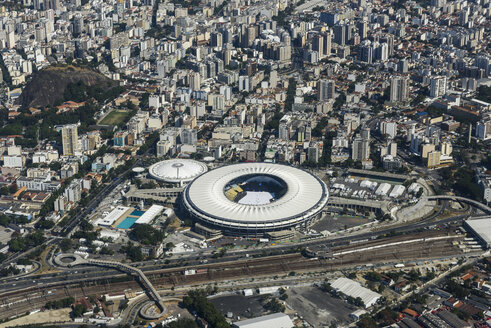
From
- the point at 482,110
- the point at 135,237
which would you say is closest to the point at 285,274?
the point at 135,237

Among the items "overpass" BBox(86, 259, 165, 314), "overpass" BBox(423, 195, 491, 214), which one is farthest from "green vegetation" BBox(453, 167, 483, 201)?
"overpass" BBox(86, 259, 165, 314)

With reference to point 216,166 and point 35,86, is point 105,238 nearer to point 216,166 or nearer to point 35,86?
point 216,166

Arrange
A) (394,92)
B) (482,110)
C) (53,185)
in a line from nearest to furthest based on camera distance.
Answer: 1. (53,185)
2. (482,110)
3. (394,92)

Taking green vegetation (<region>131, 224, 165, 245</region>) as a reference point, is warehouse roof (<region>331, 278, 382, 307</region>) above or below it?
below

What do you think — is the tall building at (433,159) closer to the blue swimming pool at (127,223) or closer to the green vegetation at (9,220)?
the blue swimming pool at (127,223)

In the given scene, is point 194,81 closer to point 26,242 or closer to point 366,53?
point 366,53

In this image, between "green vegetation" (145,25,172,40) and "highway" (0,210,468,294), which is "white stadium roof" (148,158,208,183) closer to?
"highway" (0,210,468,294)

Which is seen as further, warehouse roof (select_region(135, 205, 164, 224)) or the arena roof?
warehouse roof (select_region(135, 205, 164, 224))

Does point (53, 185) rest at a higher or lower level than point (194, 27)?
lower
